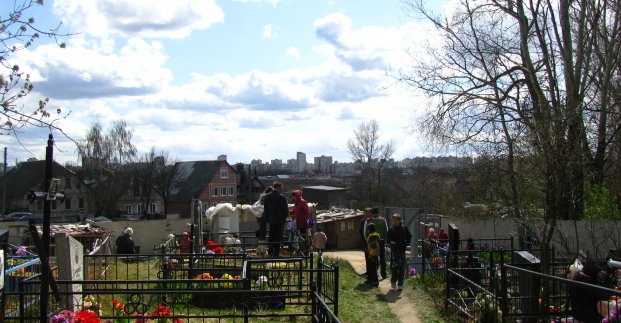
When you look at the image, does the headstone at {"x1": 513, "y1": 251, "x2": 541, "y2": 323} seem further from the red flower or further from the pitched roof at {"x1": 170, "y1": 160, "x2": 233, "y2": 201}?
the pitched roof at {"x1": 170, "y1": 160, "x2": 233, "y2": 201}

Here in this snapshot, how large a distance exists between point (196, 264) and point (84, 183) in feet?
202

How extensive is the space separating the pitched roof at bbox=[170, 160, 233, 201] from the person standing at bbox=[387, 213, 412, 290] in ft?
217

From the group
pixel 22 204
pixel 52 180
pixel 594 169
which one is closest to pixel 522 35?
pixel 594 169

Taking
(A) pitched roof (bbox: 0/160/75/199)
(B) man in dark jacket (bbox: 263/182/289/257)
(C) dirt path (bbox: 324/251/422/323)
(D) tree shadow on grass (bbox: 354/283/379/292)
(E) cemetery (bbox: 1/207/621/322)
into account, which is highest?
(A) pitched roof (bbox: 0/160/75/199)

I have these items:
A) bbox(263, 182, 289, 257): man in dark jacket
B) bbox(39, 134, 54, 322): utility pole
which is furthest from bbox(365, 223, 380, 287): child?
bbox(39, 134, 54, 322): utility pole

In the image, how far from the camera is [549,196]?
43.2 feet

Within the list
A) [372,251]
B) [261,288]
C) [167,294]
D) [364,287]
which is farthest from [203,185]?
[261,288]

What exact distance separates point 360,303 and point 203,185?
232 feet

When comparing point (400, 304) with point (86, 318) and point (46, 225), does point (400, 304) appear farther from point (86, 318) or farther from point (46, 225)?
point (46, 225)

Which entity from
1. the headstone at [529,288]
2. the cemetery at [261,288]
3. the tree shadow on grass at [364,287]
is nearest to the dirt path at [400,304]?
the tree shadow on grass at [364,287]

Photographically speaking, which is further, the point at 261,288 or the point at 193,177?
the point at 193,177

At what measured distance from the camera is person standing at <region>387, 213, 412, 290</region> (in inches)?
537

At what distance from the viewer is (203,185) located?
267ft

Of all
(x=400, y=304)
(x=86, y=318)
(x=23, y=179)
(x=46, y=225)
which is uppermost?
(x=23, y=179)
